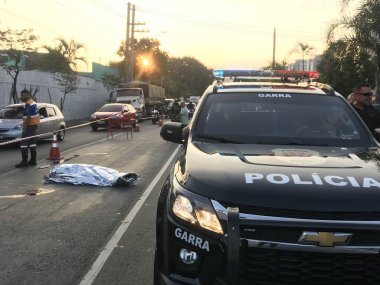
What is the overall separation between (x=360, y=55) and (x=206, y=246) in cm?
1709

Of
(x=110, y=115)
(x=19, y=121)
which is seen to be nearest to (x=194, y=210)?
(x=19, y=121)

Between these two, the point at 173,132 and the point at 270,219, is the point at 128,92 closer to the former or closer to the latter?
the point at 173,132

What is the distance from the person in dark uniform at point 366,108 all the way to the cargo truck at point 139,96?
3056 cm

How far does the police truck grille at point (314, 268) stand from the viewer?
280 centimetres

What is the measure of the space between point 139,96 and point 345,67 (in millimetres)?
18817

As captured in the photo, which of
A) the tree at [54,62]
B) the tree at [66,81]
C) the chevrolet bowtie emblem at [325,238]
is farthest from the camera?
the tree at [54,62]

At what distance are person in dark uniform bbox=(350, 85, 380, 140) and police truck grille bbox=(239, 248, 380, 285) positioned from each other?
456cm

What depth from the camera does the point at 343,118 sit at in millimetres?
4715

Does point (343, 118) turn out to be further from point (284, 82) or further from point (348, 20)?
point (348, 20)

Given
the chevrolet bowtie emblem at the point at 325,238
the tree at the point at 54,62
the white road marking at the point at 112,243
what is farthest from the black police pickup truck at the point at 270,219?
the tree at the point at 54,62

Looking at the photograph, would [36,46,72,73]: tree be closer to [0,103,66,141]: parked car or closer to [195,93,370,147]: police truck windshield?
[0,103,66,141]: parked car

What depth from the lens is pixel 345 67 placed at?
24.3 m

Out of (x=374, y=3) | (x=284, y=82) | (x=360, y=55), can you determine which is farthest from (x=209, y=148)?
(x=360, y=55)

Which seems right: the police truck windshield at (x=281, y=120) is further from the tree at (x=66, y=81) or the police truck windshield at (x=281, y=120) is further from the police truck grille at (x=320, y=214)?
the tree at (x=66, y=81)
